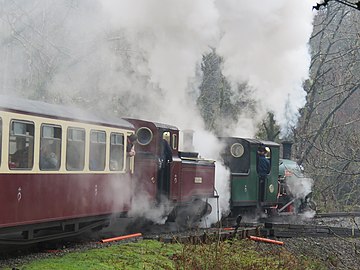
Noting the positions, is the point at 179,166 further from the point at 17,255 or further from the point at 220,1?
the point at 220,1

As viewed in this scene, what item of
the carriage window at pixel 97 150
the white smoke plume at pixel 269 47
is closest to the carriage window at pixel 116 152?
the carriage window at pixel 97 150

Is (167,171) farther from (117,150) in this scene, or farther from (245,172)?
(245,172)

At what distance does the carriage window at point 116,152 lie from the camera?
37.2 feet

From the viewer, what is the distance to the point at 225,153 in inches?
670

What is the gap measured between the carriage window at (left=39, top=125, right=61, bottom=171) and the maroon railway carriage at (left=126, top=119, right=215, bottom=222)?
3.25 metres

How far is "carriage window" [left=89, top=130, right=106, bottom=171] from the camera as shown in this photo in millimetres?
10578

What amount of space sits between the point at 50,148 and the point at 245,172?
8600 millimetres

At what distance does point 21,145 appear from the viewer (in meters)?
8.54

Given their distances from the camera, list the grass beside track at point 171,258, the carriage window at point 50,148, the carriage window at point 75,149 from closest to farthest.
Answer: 1. the grass beside track at point 171,258
2. the carriage window at point 50,148
3. the carriage window at point 75,149

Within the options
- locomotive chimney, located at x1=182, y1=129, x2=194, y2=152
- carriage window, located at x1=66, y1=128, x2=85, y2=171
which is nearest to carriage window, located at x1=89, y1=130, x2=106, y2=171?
carriage window, located at x1=66, y1=128, x2=85, y2=171

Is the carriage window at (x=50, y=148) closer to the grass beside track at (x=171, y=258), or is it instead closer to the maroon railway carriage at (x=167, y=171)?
the grass beside track at (x=171, y=258)

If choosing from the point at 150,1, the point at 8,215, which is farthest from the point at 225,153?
the point at 8,215

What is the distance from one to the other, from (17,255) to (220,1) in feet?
36.8

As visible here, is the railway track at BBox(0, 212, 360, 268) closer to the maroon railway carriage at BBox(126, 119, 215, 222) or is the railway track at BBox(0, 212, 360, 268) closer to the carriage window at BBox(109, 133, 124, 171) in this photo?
the maroon railway carriage at BBox(126, 119, 215, 222)
